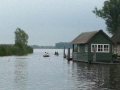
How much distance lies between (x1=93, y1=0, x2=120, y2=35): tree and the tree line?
3593 cm

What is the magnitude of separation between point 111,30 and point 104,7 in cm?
698

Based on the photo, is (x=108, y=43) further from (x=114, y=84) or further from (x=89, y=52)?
(x=114, y=84)

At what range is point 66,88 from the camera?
82.3 feet

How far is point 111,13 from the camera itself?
9325 cm

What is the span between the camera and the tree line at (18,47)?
376ft

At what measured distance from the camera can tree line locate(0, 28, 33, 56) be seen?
115m

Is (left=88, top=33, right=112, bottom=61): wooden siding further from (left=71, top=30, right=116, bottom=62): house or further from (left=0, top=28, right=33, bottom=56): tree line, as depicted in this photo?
(left=0, top=28, right=33, bottom=56): tree line

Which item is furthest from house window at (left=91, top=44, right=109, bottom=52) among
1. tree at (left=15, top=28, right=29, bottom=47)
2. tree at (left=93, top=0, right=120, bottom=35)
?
tree at (left=15, top=28, right=29, bottom=47)

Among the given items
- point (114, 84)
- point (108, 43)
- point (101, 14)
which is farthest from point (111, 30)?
point (114, 84)

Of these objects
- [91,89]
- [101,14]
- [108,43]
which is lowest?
[91,89]

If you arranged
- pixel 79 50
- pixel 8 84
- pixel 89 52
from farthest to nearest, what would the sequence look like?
1. pixel 79 50
2. pixel 89 52
3. pixel 8 84

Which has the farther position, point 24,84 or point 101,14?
point 101,14

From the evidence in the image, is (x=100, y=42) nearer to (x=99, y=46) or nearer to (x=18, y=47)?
(x=99, y=46)

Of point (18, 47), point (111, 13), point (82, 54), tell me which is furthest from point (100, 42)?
point (18, 47)
